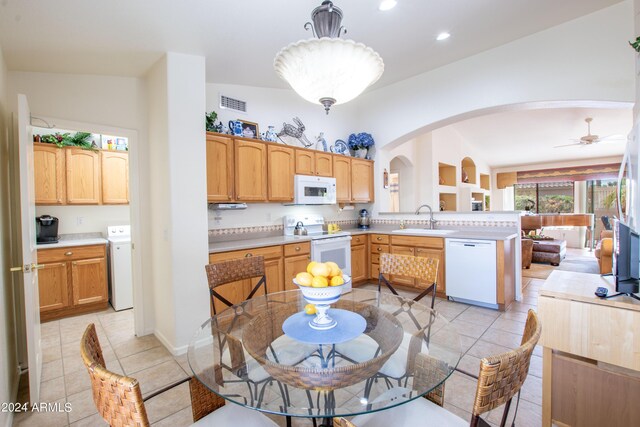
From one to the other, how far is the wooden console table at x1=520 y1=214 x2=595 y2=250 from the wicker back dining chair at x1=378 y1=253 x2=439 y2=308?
22.8 feet

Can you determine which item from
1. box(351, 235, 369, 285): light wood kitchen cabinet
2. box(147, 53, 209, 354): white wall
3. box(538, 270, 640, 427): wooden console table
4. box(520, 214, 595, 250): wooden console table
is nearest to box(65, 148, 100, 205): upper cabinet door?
→ box(147, 53, 209, 354): white wall

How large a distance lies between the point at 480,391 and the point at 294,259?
2.82 m

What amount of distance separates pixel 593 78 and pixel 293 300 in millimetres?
3637

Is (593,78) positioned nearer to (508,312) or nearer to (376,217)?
(508,312)

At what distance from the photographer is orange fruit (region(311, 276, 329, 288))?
4.28 feet

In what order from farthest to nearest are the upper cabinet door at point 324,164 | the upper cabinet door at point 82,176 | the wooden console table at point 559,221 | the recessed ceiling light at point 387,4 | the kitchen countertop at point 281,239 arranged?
the wooden console table at point 559,221 → the upper cabinet door at point 324,164 → the upper cabinet door at point 82,176 → the kitchen countertop at point 281,239 → the recessed ceiling light at point 387,4

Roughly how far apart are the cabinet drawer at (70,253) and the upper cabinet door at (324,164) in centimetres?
301

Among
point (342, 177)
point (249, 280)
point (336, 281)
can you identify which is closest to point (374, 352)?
point (336, 281)

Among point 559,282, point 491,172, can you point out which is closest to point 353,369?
point 559,282

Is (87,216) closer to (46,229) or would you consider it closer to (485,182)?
(46,229)

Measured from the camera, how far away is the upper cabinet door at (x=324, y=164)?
4.15m

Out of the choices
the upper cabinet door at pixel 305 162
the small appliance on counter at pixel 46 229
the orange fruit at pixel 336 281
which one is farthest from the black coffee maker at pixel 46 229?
the orange fruit at pixel 336 281

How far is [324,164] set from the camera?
13.9ft

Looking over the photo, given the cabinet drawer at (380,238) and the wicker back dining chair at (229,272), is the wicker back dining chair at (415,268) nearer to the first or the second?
the wicker back dining chair at (229,272)
